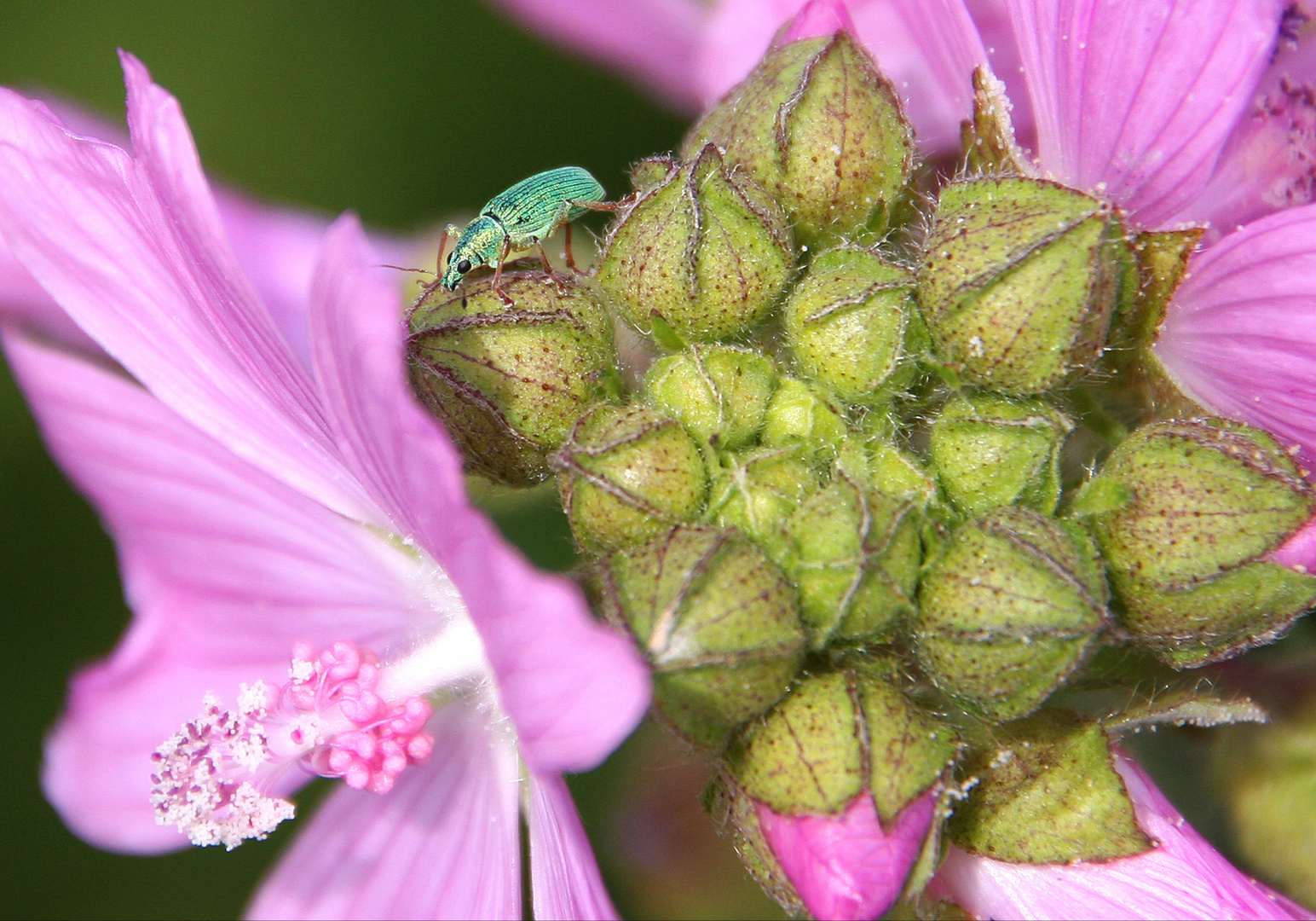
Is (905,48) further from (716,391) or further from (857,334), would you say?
(716,391)

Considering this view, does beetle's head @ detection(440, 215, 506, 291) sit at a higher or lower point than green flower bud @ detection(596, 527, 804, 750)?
higher

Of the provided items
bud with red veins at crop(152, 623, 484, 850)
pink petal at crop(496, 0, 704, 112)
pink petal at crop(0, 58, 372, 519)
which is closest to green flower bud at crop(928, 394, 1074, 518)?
bud with red veins at crop(152, 623, 484, 850)

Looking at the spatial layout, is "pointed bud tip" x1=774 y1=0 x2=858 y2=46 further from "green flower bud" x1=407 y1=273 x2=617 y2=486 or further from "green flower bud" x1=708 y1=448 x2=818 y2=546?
"green flower bud" x1=708 y1=448 x2=818 y2=546

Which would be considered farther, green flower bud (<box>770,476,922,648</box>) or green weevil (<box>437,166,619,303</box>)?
green weevil (<box>437,166,619,303</box>)

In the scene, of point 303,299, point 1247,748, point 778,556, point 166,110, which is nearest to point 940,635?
point 778,556

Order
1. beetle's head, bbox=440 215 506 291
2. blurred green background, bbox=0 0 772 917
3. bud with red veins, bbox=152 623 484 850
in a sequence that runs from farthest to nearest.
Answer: blurred green background, bbox=0 0 772 917
beetle's head, bbox=440 215 506 291
bud with red veins, bbox=152 623 484 850

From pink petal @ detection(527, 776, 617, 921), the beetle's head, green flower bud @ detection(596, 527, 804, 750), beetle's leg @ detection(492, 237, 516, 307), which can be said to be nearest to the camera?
green flower bud @ detection(596, 527, 804, 750)

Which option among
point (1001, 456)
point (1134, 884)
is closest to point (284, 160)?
point (1001, 456)
